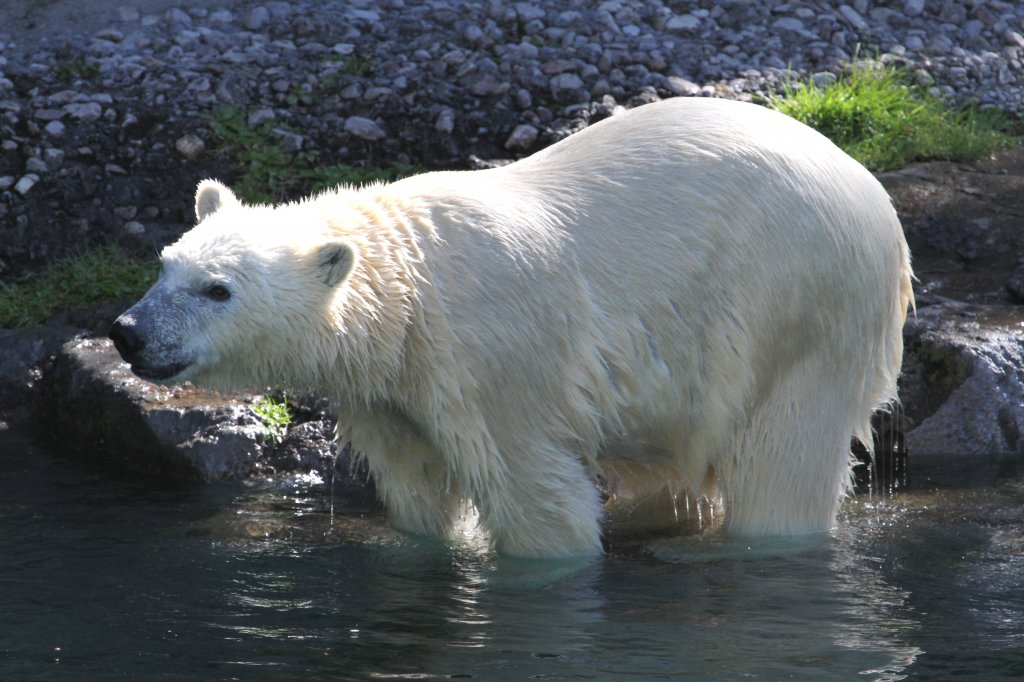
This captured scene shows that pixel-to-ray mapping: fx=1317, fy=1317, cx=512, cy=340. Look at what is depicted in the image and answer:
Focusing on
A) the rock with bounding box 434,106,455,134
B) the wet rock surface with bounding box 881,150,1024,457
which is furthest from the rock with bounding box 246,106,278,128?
the wet rock surface with bounding box 881,150,1024,457

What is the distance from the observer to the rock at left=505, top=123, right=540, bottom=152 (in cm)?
885

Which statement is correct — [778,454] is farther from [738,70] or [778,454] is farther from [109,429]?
[738,70]

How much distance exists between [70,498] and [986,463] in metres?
4.36

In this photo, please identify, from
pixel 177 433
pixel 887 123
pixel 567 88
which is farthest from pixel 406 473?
pixel 887 123

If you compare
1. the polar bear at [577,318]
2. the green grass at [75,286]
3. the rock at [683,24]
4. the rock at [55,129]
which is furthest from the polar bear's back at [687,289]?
the rock at [683,24]

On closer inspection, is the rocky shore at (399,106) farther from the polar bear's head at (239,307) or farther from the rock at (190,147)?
the polar bear's head at (239,307)

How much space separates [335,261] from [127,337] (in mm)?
758

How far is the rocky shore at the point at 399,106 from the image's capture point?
22.0 feet

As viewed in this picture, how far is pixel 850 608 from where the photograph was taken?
477 cm

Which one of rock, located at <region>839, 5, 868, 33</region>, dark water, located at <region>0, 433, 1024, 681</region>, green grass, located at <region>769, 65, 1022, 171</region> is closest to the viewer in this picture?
dark water, located at <region>0, 433, 1024, 681</region>

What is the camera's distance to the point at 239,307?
466cm

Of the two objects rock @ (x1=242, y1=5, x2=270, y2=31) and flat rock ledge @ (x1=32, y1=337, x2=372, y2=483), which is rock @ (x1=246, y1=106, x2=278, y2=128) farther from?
flat rock ledge @ (x1=32, y1=337, x2=372, y2=483)

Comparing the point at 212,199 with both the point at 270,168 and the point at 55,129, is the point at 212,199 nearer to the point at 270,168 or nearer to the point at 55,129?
the point at 270,168

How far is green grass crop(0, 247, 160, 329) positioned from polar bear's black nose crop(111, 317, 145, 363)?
10.6 feet
